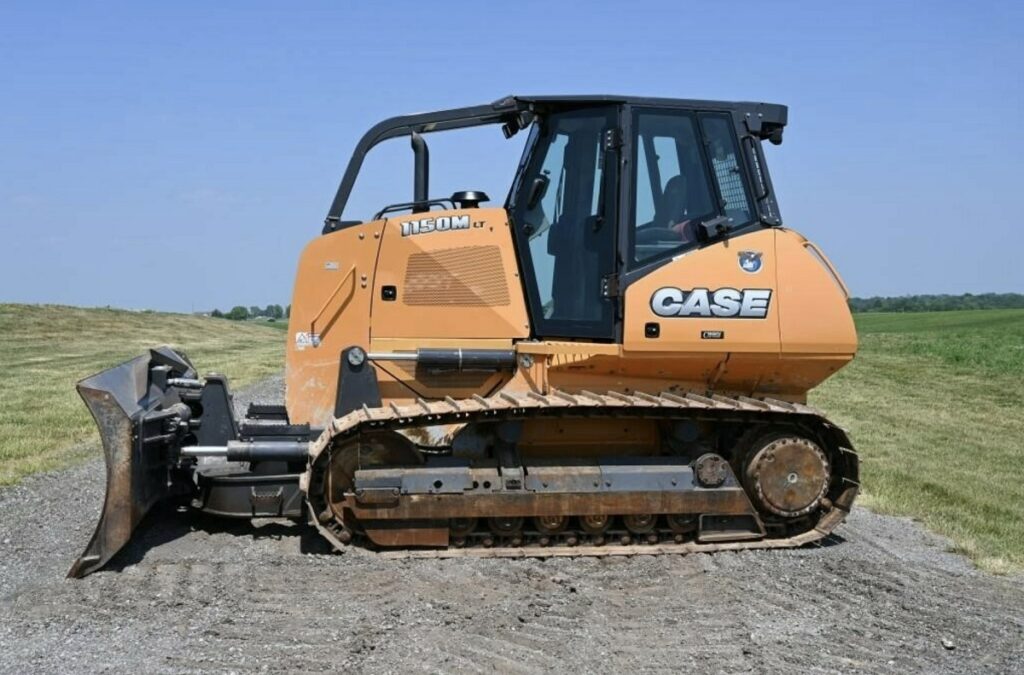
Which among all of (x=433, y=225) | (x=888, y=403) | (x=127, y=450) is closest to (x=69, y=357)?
(x=888, y=403)

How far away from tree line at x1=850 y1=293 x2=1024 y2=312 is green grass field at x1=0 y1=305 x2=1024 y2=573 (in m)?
44.4

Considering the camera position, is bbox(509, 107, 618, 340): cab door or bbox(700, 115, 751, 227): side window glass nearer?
bbox(509, 107, 618, 340): cab door

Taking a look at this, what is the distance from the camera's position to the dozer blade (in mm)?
6566

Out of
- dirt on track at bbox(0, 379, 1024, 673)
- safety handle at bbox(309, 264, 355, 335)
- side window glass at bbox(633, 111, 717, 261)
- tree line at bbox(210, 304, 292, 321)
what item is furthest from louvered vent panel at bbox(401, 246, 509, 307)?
tree line at bbox(210, 304, 292, 321)

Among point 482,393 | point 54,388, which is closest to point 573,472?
point 482,393

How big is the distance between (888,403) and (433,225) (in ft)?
45.1

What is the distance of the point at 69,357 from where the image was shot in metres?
25.9

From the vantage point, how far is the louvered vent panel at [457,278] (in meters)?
7.56

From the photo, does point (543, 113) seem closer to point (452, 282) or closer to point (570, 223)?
point (570, 223)

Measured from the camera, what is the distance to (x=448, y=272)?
7598 mm

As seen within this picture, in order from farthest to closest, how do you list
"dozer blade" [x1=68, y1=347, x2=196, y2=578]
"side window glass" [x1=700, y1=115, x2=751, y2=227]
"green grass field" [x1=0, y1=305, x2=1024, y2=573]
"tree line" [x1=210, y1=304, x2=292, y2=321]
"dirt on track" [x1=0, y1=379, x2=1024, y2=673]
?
"tree line" [x1=210, y1=304, x2=292, y2=321] → "green grass field" [x1=0, y1=305, x2=1024, y2=573] → "side window glass" [x1=700, y1=115, x2=751, y2=227] → "dozer blade" [x1=68, y1=347, x2=196, y2=578] → "dirt on track" [x1=0, y1=379, x2=1024, y2=673]

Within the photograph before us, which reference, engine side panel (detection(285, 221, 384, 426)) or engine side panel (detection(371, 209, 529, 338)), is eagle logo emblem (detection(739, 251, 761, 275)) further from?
engine side panel (detection(285, 221, 384, 426))

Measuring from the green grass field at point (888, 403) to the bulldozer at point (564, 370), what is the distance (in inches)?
79.3

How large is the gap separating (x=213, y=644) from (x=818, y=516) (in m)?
4.58
